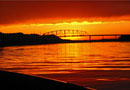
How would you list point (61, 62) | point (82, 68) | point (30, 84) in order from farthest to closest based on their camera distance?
point (61, 62) < point (82, 68) < point (30, 84)

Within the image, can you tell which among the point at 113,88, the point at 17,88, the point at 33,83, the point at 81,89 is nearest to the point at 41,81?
the point at 33,83

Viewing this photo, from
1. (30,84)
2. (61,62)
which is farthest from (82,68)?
(30,84)

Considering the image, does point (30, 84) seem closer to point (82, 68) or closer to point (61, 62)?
point (82, 68)

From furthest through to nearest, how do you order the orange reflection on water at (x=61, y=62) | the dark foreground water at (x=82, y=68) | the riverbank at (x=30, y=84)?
the orange reflection on water at (x=61, y=62) < the dark foreground water at (x=82, y=68) < the riverbank at (x=30, y=84)

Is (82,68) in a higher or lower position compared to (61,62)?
lower

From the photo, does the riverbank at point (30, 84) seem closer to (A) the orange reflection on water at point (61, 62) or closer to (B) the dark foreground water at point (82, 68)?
(B) the dark foreground water at point (82, 68)

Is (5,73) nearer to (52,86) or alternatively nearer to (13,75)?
(13,75)

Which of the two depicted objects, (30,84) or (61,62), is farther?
(61,62)

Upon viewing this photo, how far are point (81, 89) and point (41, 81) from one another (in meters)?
0.91

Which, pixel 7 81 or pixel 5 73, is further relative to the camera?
pixel 5 73

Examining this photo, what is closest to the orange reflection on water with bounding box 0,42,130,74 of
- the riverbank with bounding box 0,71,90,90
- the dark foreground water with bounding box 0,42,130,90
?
the dark foreground water with bounding box 0,42,130,90

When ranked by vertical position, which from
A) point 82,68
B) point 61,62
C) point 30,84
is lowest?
point 82,68

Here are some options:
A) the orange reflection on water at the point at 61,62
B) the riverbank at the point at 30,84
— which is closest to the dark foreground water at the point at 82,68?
the orange reflection on water at the point at 61,62

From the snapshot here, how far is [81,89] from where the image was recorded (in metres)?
Result: 4.96
